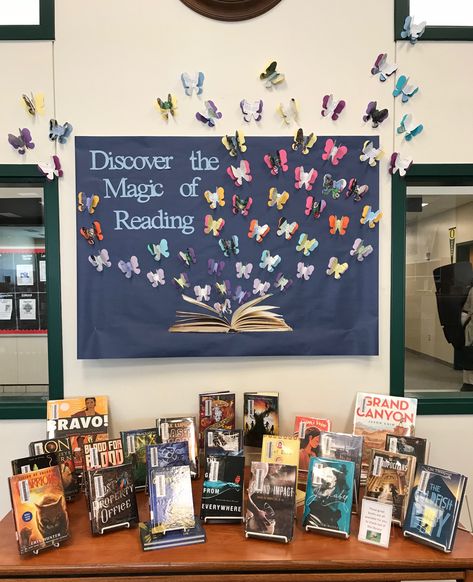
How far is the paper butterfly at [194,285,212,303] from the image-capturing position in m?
1.93

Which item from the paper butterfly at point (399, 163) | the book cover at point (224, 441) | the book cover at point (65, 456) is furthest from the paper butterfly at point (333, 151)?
the book cover at point (65, 456)

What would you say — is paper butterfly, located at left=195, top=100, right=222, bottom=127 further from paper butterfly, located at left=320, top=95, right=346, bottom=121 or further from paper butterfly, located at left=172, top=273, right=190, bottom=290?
paper butterfly, located at left=172, top=273, right=190, bottom=290

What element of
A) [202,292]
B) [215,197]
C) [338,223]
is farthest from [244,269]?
[338,223]

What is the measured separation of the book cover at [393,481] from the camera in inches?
58.5

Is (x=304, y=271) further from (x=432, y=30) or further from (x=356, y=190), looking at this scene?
(x=432, y=30)

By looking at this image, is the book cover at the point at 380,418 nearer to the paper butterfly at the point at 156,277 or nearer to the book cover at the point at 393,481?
the book cover at the point at 393,481

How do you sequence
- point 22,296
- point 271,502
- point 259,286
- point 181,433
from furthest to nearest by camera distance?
point 22,296 < point 259,286 < point 181,433 < point 271,502

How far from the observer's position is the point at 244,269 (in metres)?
1.92

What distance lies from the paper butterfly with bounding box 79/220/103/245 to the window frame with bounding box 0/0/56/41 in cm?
85

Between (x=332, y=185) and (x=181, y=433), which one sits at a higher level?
(x=332, y=185)

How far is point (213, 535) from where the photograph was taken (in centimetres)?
143

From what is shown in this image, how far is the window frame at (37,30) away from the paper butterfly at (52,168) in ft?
1.74

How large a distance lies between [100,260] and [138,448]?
0.84 metres

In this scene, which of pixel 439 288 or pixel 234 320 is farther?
pixel 439 288
